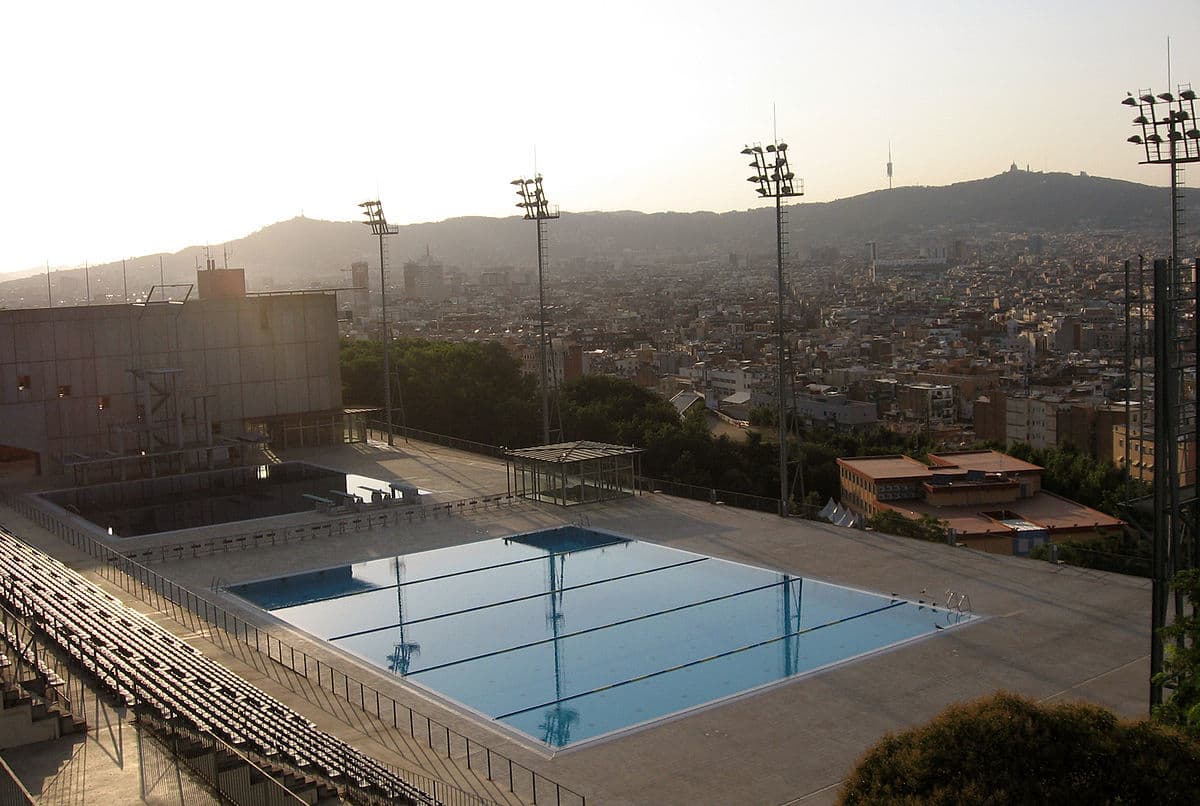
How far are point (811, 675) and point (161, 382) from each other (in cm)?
2385

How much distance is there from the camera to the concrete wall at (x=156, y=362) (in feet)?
105

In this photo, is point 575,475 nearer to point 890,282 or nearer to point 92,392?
point 92,392

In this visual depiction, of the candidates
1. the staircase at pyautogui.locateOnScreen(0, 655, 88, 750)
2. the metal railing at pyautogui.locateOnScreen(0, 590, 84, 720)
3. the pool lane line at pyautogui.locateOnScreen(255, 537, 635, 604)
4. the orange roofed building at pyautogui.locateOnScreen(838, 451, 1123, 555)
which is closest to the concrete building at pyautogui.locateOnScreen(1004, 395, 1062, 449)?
the orange roofed building at pyautogui.locateOnScreen(838, 451, 1123, 555)

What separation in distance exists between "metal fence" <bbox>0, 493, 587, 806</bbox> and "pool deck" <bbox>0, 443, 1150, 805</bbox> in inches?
9.4

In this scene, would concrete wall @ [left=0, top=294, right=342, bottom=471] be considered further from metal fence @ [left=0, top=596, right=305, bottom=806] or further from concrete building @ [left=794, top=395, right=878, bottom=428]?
concrete building @ [left=794, top=395, right=878, bottom=428]

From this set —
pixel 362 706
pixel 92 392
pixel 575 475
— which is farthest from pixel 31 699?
pixel 92 392

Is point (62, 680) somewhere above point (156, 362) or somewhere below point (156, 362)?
below

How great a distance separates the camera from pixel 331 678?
15.6m

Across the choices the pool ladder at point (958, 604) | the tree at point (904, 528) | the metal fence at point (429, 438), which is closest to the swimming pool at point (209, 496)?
the metal fence at point (429, 438)

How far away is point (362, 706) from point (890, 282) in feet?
563

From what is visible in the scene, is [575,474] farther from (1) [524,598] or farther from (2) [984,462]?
(2) [984,462]

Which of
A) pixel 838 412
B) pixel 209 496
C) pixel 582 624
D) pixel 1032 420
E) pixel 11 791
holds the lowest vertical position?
pixel 1032 420

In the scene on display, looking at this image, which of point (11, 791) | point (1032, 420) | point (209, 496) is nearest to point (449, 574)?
point (209, 496)

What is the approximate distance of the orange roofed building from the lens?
33.0 meters
